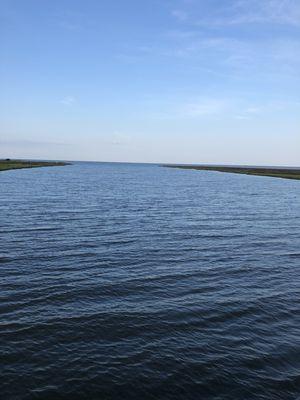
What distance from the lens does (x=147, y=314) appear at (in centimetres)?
1783

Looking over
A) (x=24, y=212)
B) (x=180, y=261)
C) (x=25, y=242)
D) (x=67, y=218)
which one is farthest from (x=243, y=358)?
(x=24, y=212)

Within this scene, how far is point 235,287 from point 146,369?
948 centimetres

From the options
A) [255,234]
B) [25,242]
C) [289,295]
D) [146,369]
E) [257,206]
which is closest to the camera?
[146,369]

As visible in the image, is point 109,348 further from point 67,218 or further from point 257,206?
point 257,206

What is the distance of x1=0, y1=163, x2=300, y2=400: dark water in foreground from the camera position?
42.4ft

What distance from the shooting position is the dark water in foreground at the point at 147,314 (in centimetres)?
1293

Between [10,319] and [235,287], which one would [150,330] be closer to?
[10,319]

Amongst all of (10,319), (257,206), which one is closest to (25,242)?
(10,319)

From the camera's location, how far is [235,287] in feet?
71.4

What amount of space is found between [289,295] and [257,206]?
39624mm

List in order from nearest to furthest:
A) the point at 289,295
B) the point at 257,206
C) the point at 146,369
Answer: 1. the point at 146,369
2. the point at 289,295
3. the point at 257,206

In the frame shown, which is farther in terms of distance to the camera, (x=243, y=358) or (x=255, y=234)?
(x=255, y=234)

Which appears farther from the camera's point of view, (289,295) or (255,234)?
(255,234)

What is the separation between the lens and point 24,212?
44812 mm
